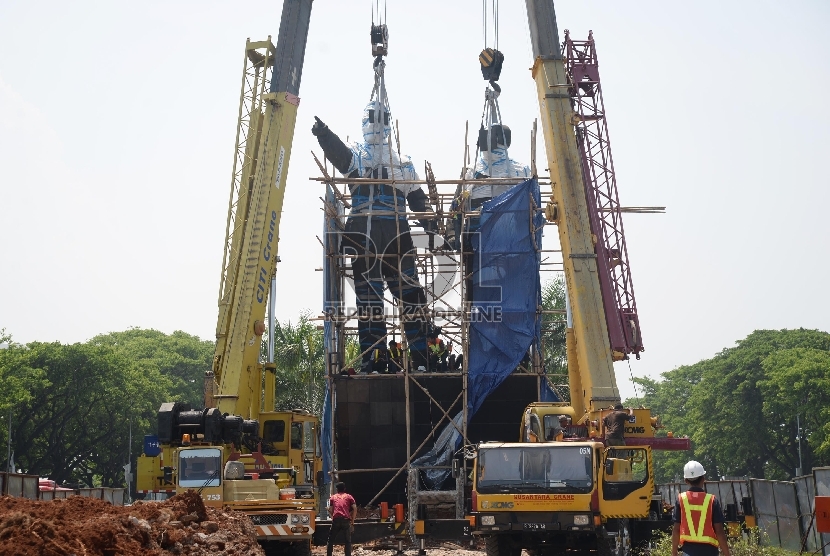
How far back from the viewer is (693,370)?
257ft

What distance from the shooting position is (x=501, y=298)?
27.7 m

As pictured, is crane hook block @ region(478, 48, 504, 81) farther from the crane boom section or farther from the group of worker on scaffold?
the crane boom section

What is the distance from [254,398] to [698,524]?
1404 centimetres

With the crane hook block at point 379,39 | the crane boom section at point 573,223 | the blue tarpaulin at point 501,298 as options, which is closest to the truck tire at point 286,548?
the crane boom section at point 573,223

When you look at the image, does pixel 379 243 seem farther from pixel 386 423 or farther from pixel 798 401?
pixel 798 401

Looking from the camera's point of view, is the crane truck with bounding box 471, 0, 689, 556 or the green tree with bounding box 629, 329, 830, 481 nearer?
the crane truck with bounding box 471, 0, 689, 556

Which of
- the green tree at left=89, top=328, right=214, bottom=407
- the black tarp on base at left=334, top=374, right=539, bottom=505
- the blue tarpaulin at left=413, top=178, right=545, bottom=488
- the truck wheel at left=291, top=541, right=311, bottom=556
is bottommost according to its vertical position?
the truck wheel at left=291, top=541, right=311, bottom=556

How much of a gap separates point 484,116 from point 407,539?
15.3 meters

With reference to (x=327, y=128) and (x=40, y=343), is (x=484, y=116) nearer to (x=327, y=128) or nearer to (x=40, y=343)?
(x=327, y=128)

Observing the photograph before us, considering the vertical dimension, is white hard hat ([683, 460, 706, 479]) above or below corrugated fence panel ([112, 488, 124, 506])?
below

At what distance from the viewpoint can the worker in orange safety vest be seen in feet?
29.1

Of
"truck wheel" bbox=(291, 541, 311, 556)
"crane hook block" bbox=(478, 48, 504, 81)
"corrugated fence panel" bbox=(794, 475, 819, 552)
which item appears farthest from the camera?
"crane hook block" bbox=(478, 48, 504, 81)

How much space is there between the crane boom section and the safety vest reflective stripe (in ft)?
34.2

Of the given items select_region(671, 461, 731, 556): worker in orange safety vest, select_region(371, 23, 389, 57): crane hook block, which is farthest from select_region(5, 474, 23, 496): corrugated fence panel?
select_region(371, 23, 389, 57): crane hook block
